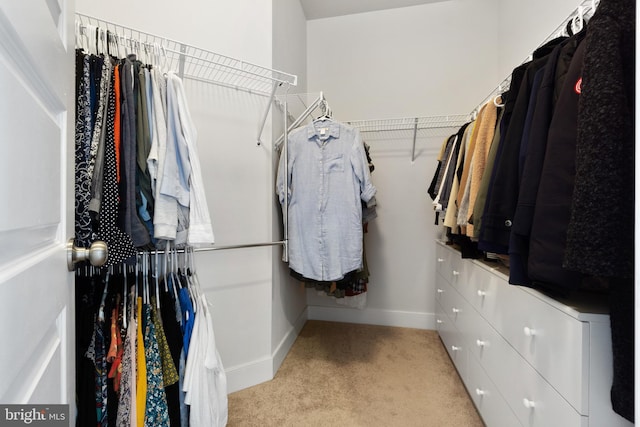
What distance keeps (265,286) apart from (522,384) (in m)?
1.23

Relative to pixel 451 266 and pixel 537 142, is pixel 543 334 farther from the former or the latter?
pixel 451 266

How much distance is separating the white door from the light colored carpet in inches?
43.0

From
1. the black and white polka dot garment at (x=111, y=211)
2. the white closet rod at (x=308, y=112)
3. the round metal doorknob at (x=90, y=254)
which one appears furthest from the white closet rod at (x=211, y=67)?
the round metal doorknob at (x=90, y=254)

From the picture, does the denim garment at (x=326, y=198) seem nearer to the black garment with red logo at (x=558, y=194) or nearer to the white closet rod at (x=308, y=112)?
the white closet rod at (x=308, y=112)

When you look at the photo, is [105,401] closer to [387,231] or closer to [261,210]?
[261,210]

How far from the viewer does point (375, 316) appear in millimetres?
2340

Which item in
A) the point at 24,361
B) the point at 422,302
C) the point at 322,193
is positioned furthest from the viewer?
the point at 422,302

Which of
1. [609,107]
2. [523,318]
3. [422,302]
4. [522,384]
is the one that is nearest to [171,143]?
→ [609,107]

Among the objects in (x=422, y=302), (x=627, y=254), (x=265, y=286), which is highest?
(x=627, y=254)

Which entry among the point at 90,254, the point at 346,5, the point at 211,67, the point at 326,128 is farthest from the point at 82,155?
the point at 346,5

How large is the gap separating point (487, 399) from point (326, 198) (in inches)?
47.5

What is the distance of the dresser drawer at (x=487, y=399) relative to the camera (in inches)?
41.2

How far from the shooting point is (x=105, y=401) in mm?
868

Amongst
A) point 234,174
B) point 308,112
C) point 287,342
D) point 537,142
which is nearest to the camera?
point 537,142
